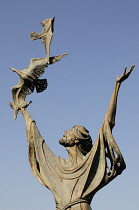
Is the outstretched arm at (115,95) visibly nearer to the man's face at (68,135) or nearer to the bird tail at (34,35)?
the man's face at (68,135)

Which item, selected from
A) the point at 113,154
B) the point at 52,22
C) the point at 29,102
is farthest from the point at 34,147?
the point at 52,22

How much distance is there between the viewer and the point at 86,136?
32.4ft

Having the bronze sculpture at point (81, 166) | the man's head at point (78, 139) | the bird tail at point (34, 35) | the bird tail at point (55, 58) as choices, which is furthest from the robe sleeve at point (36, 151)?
the bird tail at point (34, 35)

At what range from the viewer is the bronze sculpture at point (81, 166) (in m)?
9.23

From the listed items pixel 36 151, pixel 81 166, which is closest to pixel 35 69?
pixel 36 151

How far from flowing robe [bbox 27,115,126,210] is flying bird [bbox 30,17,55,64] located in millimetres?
2181

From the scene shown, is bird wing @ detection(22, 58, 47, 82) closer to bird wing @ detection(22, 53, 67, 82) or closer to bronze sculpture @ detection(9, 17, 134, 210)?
bird wing @ detection(22, 53, 67, 82)

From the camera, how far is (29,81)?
1045 centimetres

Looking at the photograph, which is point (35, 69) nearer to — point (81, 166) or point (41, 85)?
point (41, 85)

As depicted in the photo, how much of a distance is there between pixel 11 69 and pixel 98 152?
2.79 metres

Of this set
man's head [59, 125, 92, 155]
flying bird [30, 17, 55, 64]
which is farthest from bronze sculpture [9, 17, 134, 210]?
flying bird [30, 17, 55, 64]

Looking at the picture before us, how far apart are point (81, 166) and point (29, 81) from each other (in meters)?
2.33

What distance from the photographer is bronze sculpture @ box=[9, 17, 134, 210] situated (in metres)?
9.23

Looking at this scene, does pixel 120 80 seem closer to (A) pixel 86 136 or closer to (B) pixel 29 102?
(A) pixel 86 136
